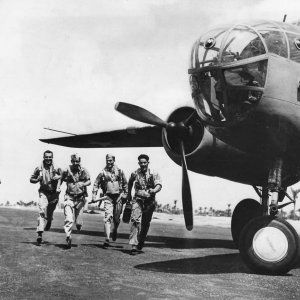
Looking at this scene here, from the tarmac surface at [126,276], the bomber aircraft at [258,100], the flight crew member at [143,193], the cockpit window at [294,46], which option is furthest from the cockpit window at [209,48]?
the flight crew member at [143,193]

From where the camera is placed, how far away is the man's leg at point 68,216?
10289 mm

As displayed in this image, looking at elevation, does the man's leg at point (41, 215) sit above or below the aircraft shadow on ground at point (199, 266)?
above

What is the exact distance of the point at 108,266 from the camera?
7871 mm

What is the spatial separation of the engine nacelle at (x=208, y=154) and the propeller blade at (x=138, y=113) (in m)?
0.50

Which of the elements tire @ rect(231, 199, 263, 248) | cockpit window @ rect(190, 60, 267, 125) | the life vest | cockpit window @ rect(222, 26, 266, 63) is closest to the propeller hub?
cockpit window @ rect(190, 60, 267, 125)

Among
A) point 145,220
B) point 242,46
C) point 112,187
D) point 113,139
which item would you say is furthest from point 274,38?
point 113,139

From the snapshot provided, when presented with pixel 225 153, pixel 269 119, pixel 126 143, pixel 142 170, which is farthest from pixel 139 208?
pixel 126 143

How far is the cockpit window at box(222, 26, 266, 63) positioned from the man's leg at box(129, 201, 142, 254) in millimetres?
4161

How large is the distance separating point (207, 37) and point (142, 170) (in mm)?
3957

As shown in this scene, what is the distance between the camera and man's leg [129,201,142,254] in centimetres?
981

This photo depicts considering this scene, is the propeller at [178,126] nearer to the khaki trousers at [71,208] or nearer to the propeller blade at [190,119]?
the propeller blade at [190,119]

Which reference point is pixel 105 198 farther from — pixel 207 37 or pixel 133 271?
pixel 207 37

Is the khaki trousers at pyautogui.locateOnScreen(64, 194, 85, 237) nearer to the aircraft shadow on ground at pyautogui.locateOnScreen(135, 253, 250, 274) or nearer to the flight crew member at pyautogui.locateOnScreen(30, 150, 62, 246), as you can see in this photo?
the flight crew member at pyautogui.locateOnScreen(30, 150, 62, 246)

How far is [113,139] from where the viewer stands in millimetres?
14906
